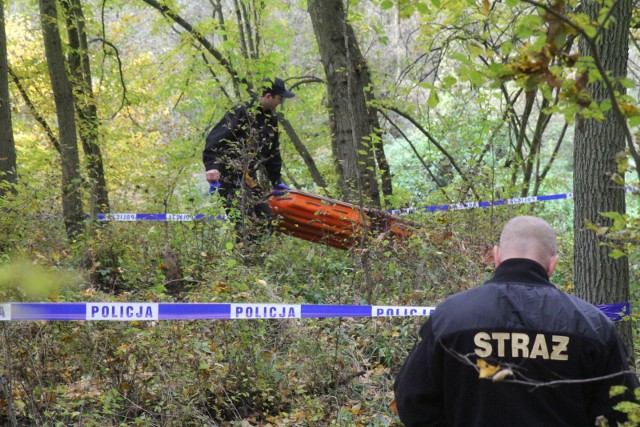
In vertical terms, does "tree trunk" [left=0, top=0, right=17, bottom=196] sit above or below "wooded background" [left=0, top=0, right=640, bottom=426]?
above

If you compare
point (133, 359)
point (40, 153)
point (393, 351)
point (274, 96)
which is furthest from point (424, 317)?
point (40, 153)

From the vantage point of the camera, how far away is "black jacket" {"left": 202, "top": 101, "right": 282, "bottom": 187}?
7.75m

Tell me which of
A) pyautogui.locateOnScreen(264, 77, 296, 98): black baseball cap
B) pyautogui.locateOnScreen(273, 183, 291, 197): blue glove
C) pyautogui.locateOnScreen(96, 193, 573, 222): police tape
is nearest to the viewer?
pyautogui.locateOnScreen(96, 193, 573, 222): police tape

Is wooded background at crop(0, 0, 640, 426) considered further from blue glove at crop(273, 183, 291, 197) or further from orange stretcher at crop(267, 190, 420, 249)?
blue glove at crop(273, 183, 291, 197)

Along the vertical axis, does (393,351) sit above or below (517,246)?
below

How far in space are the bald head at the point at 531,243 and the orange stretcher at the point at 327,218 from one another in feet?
17.2

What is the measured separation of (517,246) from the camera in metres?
2.74

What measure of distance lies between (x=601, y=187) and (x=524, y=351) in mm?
2657

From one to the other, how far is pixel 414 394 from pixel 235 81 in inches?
406

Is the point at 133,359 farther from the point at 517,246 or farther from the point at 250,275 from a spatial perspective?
the point at 517,246

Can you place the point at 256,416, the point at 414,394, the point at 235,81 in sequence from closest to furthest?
the point at 414,394, the point at 256,416, the point at 235,81

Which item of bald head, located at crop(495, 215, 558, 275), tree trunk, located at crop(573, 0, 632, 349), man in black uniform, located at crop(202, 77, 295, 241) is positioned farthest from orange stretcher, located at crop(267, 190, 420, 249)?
bald head, located at crop(495, 215, 558, 275)

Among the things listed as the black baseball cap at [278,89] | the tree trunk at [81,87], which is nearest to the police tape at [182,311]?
the black baseball cap at [278,89]

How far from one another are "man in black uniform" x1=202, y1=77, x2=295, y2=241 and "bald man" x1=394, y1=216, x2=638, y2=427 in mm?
4507
